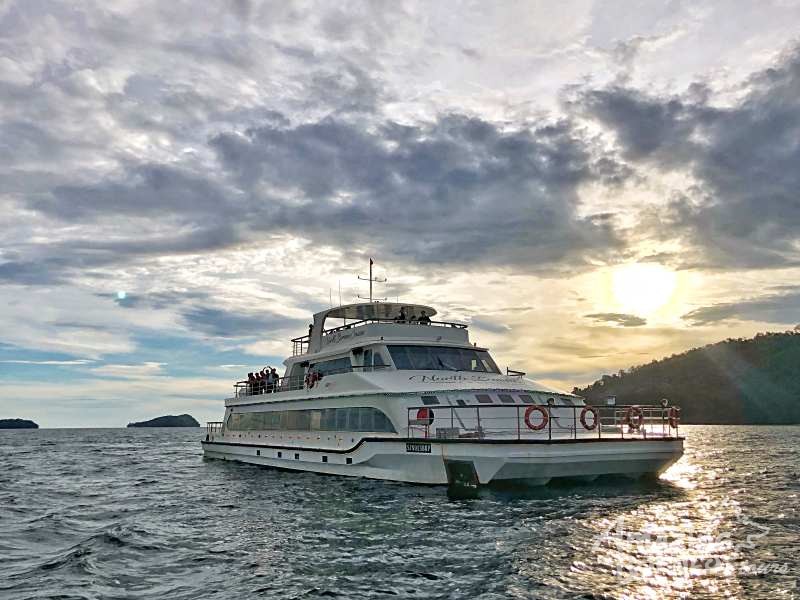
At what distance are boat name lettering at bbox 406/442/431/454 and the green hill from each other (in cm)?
14909

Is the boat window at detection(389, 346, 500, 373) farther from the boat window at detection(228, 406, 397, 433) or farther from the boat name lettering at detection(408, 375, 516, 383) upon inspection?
the boat window at detection(228, 406, 397, 433)

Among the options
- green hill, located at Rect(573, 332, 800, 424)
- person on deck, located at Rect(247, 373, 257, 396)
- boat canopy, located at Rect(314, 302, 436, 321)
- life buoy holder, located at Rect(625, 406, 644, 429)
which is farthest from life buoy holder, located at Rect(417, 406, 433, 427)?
green hill, located at Rect(573, 332, 800, 424)

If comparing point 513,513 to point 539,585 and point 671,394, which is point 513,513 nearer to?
point 539,585

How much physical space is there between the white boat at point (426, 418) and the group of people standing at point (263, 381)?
1.50 feet

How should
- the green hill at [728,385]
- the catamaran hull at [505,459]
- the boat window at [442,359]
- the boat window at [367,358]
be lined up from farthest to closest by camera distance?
the green hill at [728,385] → the boat window at [367,358] → the boat window at [442,359] → the catamaran hull at [505,459]

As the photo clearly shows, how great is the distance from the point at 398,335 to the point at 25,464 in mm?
27645

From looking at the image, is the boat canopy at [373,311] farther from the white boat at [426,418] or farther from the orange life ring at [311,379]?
the orange life ring at [311,379]

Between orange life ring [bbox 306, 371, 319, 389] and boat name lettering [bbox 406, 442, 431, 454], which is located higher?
orange life ring [bbox 306, 371, 319, 389]

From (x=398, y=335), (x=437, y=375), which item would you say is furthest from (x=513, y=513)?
(x=398, y=335)

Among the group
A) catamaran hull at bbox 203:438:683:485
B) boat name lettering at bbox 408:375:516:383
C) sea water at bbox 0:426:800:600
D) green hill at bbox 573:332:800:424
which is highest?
green hill at bbox 573:332:800:424

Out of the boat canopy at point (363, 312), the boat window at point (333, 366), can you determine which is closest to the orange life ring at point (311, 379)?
the boat window at point (333, 366)

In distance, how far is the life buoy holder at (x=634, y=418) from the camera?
2083cm

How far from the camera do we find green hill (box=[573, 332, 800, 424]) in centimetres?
16912

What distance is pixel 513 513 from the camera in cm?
1545
